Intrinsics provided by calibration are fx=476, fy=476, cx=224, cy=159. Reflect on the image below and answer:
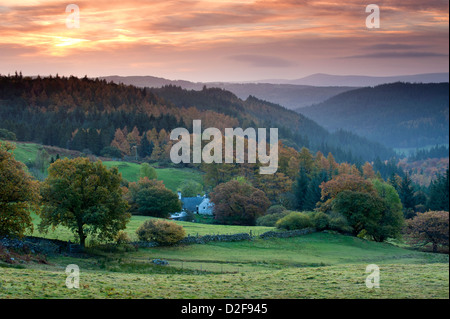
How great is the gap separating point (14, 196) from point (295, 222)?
107 feet

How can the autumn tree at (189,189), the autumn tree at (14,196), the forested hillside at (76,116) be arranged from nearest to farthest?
the autumn tree at (14,196)
the autumn tree at (189,189)
the forested hillside at (76,116)

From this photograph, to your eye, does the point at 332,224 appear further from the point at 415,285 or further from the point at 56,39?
the point at 56,39

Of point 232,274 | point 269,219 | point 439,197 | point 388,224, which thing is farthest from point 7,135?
point 439,197

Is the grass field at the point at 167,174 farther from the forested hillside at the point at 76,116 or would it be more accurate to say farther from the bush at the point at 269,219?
the bush at the point at 269,219

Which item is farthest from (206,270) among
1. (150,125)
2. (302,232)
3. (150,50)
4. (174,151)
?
(150,125)

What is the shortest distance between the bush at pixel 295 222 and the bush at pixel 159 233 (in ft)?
54.0

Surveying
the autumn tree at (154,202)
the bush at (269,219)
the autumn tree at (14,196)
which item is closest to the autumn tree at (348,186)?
the bush at (269,219)

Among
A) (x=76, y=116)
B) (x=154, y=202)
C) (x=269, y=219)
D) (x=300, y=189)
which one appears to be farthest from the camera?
(x=76, y=116)

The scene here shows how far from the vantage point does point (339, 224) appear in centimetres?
5650

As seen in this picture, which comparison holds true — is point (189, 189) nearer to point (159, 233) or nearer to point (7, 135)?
point (7, 135)

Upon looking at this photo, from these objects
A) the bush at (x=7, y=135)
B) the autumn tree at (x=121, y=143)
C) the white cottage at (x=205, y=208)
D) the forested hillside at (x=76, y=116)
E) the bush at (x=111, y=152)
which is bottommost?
the white cottage at (x=205, y=208)

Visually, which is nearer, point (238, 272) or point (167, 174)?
point (238, 272)

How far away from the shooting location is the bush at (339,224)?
5652cm

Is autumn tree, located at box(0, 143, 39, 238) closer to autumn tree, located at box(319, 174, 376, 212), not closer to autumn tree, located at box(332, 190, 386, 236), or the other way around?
autumn tree, located at box(332, 190, 386, 236)
